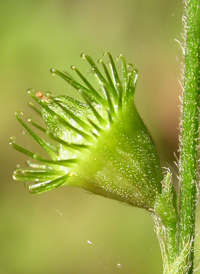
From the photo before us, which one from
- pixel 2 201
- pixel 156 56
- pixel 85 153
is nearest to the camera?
pixel 85 153

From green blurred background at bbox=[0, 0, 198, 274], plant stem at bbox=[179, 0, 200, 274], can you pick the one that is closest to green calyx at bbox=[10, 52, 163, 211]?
plant stem at bbox=[179, 0, 200, 274]

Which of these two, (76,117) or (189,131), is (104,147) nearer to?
(76,117)

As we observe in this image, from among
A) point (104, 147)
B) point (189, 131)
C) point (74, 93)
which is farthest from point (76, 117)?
point (74, 93)

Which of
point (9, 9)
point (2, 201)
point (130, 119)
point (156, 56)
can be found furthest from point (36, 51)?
point (130, 119)

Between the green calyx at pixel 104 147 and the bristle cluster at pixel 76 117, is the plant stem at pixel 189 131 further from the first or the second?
the bristle cluster at pixel 76 117

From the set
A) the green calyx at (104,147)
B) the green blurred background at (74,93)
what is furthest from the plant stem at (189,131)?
the green blurred background at (74,93)

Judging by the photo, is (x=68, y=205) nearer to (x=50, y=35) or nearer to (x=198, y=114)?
(x=50, y=35)
